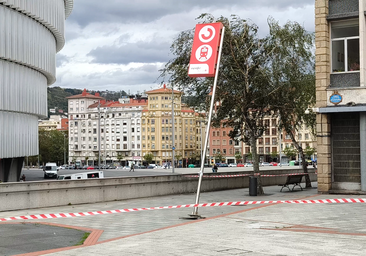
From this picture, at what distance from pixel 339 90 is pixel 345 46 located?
6.69ft

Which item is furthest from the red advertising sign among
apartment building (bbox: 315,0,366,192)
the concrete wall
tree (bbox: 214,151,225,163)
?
tree (bbox: 214,151,225,163)

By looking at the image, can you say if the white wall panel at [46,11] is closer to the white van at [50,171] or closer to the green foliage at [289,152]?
the white van at [50,171]

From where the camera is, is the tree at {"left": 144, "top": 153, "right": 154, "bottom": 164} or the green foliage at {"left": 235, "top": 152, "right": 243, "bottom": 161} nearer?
the green foliage at {"left": 235, "top": 152, "right": 243, "bottom": 161}

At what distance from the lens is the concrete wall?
19.4 metres

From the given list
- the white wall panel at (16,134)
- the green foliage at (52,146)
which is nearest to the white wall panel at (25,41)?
the white wall panel at (16,134)

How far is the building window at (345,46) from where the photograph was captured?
23.7 meters

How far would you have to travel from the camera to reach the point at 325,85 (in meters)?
23.8

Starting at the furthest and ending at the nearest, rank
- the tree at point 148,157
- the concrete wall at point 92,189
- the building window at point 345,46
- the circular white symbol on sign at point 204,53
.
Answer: the tree at point 148,157 → the building window at point 345,46 → the concrete wall at point 92,189 → the circular white symbol on sign at point 204,53

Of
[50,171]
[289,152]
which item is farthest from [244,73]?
[289,152]

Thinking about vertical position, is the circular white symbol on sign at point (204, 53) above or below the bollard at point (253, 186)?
above

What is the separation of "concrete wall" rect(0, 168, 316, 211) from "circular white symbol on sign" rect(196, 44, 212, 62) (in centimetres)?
791

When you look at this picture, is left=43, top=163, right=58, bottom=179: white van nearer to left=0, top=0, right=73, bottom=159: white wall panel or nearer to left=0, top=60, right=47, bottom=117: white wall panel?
left=0, top=0, right=73, bottom=159: white wall panel

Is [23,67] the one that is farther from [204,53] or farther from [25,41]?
[204,53]

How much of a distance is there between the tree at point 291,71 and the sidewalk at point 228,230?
8.87 m
